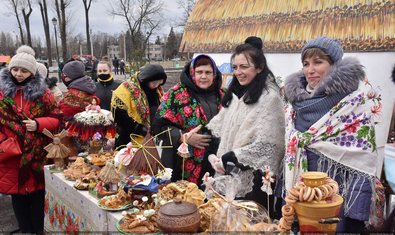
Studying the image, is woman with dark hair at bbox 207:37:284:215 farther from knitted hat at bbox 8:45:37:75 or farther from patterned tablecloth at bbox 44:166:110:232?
knitted hat at bbox 8:45:37:75

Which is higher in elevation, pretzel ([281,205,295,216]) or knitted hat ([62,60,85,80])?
knitted hat ([62,60,85,80])

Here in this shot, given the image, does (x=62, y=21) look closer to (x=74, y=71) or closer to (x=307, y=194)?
(x=74, y=71)

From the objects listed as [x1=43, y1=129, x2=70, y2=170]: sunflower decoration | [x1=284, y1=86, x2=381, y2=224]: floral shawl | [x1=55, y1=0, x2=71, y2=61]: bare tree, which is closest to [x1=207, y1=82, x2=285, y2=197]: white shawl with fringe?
[x1=284, y1=86, x2=381, y2=224]: floral shawl

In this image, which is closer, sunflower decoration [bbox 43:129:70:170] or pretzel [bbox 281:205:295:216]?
pretzel [bbox 281:205:295:216]

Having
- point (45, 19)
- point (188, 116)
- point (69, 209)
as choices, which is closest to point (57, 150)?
point (69, 209)

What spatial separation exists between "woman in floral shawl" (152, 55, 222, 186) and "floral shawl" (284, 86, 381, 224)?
3.34ft

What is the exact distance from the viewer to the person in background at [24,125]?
3219mm

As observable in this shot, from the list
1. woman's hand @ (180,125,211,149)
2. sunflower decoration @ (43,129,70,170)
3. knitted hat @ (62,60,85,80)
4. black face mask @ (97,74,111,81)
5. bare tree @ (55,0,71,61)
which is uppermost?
bare tree @ (55,0,71,61)

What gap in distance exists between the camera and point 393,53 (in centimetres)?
375

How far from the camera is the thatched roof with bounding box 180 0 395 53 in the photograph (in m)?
3.86

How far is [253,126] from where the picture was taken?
2.11 m

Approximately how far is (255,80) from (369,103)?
2.19ft

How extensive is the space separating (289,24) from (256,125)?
3.26 meters

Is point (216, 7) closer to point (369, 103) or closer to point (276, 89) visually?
point (276, 89)
